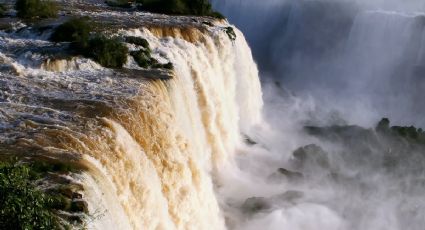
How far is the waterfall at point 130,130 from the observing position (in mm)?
7934

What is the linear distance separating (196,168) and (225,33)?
864 centimetres

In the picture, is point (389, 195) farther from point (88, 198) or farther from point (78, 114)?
point (88, 198)

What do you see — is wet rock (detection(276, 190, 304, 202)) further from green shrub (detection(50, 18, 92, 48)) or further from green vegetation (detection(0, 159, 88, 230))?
green vegetation (detection(0, 159, 88, 230))

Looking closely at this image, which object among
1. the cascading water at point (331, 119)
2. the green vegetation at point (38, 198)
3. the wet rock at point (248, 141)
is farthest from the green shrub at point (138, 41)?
the green vegetation at point (38, 198)

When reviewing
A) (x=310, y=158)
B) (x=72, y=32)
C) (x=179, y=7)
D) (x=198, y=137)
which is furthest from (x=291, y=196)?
(x=179, y=7)

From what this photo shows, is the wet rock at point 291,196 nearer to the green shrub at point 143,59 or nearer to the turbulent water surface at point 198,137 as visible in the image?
the turbulent water surface at point 198,137

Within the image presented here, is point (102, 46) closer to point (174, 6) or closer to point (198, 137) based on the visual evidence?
point (198, 137)

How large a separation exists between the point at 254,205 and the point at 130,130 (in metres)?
6.00

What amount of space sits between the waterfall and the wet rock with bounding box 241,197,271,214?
1260 millimetres

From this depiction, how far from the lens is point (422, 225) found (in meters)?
15.3

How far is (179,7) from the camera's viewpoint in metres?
22.2

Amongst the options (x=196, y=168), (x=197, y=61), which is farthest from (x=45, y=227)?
(x=197, y=61)

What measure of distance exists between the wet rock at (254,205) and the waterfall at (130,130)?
1.26m

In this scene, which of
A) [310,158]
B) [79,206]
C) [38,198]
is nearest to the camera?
[38,198]
